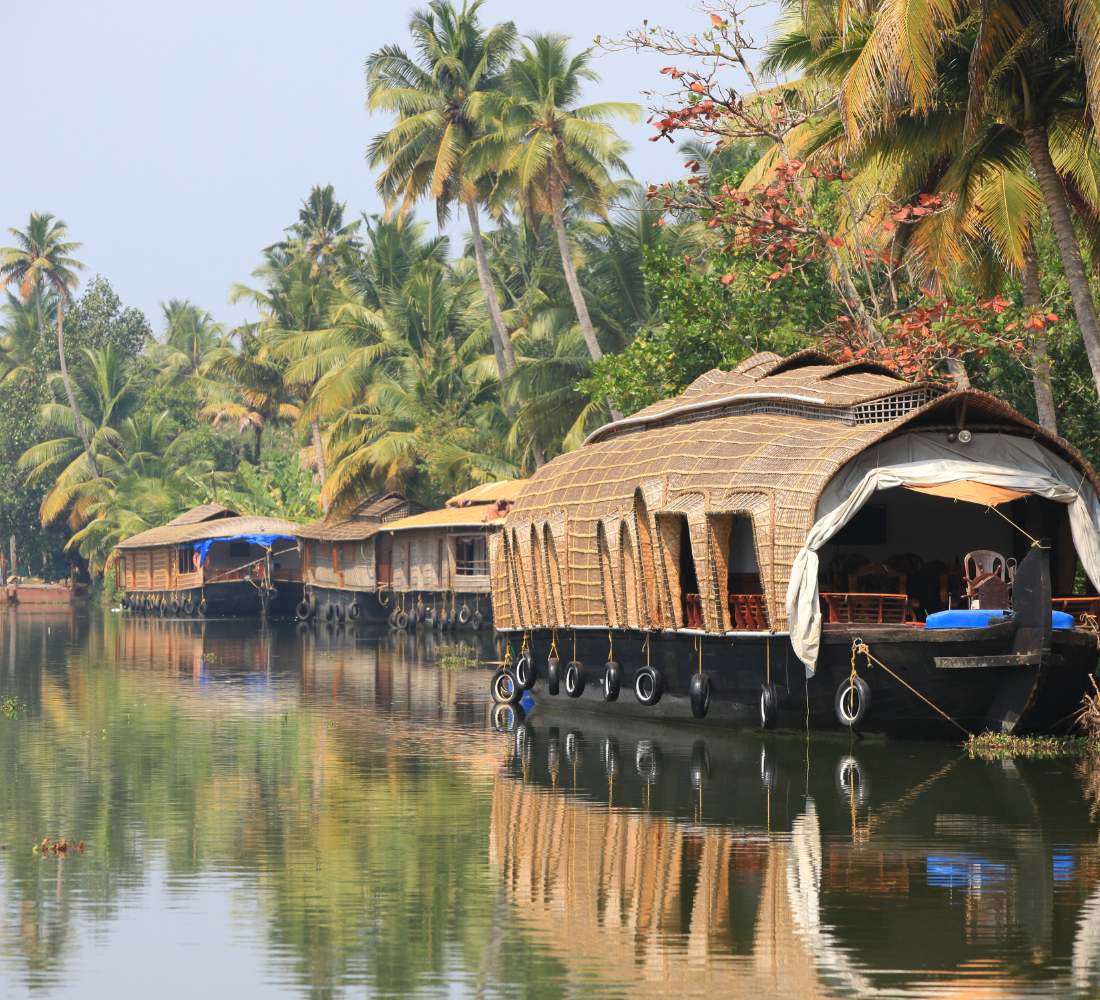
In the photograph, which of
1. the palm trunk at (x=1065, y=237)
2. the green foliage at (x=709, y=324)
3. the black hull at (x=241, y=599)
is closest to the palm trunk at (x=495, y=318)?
the green foliage at (x=709, y=324)

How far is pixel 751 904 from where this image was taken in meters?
10.8

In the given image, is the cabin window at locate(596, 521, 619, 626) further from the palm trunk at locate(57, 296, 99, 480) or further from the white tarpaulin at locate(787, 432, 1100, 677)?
the palm trunk at locate(57, 296, 99, 480)

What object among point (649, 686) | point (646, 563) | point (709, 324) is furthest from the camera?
point (709, 324)

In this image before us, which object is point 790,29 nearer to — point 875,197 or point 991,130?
point 875,197

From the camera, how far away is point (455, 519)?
4281cm

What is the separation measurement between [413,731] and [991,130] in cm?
934

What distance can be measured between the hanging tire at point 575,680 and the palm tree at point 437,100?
858 inches

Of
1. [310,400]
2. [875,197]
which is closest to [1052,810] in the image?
[875,197]

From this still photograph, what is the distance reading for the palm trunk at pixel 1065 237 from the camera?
19.0m

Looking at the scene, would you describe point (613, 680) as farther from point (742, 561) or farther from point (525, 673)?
point (525, 673)

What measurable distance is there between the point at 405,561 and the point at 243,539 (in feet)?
25.8

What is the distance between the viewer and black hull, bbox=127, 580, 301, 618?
180ft

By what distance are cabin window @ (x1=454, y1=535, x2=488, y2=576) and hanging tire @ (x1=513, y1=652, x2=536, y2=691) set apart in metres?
21.4

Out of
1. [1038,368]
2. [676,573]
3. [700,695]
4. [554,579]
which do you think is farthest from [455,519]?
[700,695]
